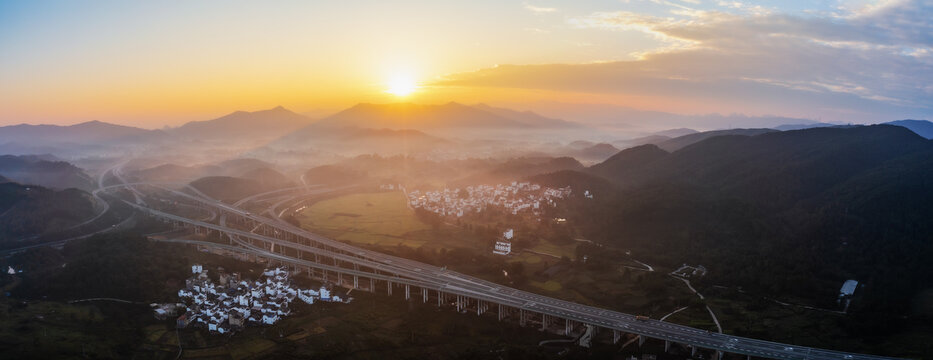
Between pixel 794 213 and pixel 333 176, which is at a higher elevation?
pixel 794 213

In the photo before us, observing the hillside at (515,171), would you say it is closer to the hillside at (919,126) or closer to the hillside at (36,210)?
the hillside at (36,210)

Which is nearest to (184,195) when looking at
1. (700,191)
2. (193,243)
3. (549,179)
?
(193,243)

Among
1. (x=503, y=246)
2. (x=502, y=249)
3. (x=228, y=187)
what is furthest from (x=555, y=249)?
(x=228, y=187)

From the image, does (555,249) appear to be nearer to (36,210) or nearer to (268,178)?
(36,210)

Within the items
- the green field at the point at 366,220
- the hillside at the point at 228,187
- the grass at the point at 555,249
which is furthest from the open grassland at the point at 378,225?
the hillside at the point at 228,187

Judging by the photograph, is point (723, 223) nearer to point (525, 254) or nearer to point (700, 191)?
point (700, 191)

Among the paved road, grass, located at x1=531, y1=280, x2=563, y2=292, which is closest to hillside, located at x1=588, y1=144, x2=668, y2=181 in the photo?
grass, located at x1=531, y1=280, x2=563, y2=292
